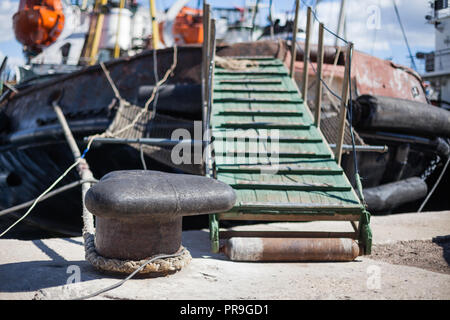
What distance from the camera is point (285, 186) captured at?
390 cm

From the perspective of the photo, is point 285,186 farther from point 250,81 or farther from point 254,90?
point 250,81

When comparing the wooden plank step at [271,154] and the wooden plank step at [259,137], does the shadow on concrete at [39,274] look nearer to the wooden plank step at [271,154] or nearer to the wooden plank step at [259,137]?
the wooden plank step at [271,154]

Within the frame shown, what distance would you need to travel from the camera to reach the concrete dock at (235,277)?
2414mm

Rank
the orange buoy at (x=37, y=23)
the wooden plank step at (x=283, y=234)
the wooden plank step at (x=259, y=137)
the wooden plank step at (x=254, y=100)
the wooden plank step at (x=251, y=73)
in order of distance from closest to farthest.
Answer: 1. the wooden plank step at (x=283, y=234)
2. the wooden plank step at (x=259, y=137)
3. the wooden plank step at (x=254, y=100)
4. the wooden plank step at (x=251, y=73)
5. the orange buoy at (x=37, y=23)

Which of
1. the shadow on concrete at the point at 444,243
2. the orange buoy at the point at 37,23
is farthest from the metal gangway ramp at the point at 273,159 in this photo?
the orange buoy at the point at 37,23

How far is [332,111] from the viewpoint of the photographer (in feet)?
19.1

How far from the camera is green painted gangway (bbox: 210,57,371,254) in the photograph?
367 cm

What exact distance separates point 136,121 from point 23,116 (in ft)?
9.78

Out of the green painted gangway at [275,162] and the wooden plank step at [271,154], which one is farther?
the wooden plank step at [271,154]

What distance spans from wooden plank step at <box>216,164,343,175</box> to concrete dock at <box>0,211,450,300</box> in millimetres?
666

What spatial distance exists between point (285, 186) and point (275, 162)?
40 centimetres

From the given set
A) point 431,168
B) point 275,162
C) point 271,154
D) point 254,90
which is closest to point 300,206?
point 275,162

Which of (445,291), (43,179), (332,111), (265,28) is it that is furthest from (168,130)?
(265,28)
